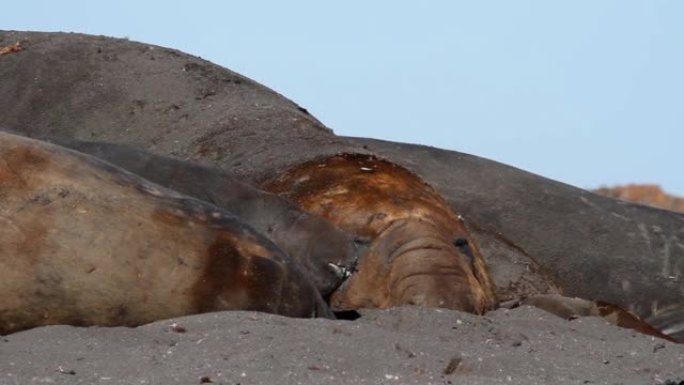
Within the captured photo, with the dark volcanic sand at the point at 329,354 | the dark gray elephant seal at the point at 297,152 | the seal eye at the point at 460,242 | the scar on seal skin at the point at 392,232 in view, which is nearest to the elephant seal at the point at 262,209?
the scar on seal skin at the point at 392,232

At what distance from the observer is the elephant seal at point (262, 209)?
7.79m

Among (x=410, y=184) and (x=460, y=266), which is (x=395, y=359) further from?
(x=410, y=184)

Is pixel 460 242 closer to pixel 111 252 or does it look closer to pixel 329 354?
pixel 111 252

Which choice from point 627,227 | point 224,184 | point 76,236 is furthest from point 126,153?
point 627,227

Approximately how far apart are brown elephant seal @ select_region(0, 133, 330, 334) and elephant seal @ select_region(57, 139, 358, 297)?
94 centimetres

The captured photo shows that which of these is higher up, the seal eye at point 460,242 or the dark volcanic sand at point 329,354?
the seal eye at point 460,242

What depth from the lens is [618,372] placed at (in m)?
6.31

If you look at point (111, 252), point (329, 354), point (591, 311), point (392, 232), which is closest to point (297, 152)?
point (392, 232)

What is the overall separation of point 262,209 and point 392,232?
2.08 feet

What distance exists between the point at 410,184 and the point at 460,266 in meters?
0.93

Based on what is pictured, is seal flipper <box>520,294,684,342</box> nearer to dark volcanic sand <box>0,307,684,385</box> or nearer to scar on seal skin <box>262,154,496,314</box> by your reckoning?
scar on seal skin <box>262,154,496,314</box>

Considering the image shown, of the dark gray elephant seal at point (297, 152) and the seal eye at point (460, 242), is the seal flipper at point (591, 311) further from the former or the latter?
the dark gray elephant seal at point (297, 152)

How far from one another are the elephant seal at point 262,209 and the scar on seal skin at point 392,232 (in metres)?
0.20

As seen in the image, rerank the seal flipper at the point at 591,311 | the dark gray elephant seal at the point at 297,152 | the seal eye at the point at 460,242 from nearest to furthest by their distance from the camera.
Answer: the seal flipper at the point at 591,311 < the seal eye at the point at 460,242 < the dark gray elephant seal at the point at 297,152
